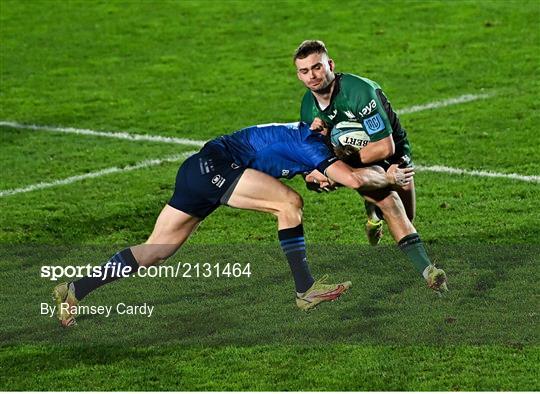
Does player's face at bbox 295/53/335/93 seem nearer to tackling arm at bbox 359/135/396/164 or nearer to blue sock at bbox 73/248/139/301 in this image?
tackling arm at bbox 359/135/396/164

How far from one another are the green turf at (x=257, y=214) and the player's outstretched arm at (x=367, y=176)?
0.88 m

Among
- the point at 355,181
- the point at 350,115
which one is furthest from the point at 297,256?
the point at 350,115

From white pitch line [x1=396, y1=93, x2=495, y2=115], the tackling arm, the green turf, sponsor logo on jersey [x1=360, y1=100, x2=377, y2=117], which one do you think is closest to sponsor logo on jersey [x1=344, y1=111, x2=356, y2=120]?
sponsor logo on jersey [x1=360, y1=100, x2=377, y2=117]

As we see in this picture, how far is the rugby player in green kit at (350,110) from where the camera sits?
10867 millimetres

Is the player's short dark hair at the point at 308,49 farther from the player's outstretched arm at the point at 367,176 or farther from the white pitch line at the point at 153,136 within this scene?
the white pitch line at the point at 153,136

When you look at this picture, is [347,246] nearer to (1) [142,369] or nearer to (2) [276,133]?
(2) [276,133]

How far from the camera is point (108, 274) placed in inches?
428

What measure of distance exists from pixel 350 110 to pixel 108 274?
2208mm

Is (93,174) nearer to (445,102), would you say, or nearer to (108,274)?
(108,274)

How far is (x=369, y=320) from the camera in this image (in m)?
10.5

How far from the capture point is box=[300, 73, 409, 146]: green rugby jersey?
11008 mm

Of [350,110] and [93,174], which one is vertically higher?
[350,110]

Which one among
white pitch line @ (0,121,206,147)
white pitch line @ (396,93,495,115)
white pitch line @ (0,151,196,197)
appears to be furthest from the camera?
white pitch line @ (396,93,495,115)

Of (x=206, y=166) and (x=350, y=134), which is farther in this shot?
(x=350, y=134)
